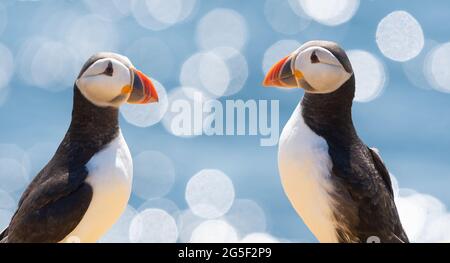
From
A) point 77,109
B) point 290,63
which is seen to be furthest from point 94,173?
point 290,63

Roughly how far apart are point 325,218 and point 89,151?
5.85 feet

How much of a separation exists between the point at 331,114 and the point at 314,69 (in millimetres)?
372

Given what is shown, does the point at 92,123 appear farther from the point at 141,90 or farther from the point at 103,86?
the point at 141,90

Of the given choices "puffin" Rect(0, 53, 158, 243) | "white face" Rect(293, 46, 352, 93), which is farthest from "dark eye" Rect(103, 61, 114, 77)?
"white face" Rect(293, 46, 352, 93)

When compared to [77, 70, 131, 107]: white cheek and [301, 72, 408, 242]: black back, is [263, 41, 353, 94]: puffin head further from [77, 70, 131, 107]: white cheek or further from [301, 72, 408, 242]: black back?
[77, 70, 131, 107]: white cheek

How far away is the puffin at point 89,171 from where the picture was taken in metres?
5.50

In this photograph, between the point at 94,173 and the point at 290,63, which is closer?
the point at 94,173

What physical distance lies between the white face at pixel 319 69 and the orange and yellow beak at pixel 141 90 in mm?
1079

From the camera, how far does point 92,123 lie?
19.4 feet

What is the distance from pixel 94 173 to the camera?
5613mm

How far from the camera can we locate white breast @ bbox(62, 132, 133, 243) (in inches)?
219

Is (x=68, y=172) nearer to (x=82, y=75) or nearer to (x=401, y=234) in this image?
(x=82, y=75)
